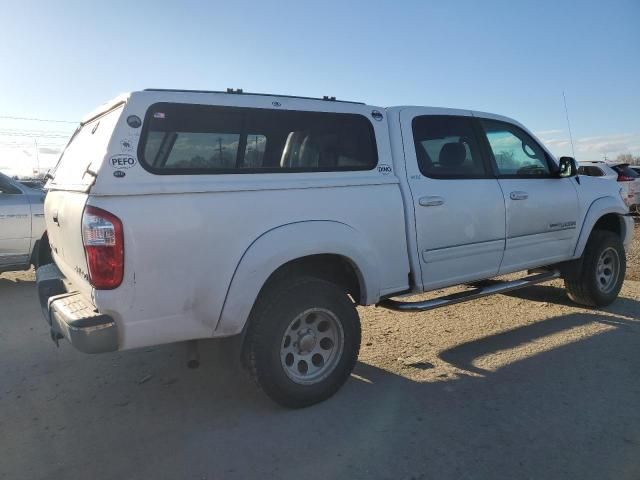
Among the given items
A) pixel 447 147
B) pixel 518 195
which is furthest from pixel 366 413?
pixel 518 195

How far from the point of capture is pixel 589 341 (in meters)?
4.77

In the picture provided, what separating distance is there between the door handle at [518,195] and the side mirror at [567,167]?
68 cm

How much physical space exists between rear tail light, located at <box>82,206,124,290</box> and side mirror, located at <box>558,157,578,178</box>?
435cm

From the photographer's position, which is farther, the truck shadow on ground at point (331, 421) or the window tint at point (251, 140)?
the window tint at point (251, 140)

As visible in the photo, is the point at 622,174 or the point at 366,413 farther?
the point at 622,174

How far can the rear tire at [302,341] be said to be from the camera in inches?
131

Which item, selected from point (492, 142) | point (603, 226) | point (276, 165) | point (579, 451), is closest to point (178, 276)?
point (276, 165)

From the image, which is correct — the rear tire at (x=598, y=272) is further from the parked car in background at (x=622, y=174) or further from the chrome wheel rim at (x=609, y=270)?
the parked car in background at (x=622, y=174)

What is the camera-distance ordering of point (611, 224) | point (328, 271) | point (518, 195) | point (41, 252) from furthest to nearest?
point (41, 252) → point (611, 224) → point (518, 195) → point (328, 271)

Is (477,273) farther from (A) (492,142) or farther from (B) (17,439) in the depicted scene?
(B) (17,439)

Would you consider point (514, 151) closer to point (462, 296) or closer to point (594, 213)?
point (594, 213)

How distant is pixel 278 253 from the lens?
3.26 metres

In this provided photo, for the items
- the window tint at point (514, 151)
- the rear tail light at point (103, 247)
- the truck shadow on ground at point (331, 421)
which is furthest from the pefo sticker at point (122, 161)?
the window tint at point (514, 151)

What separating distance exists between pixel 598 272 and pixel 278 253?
13.6ft
